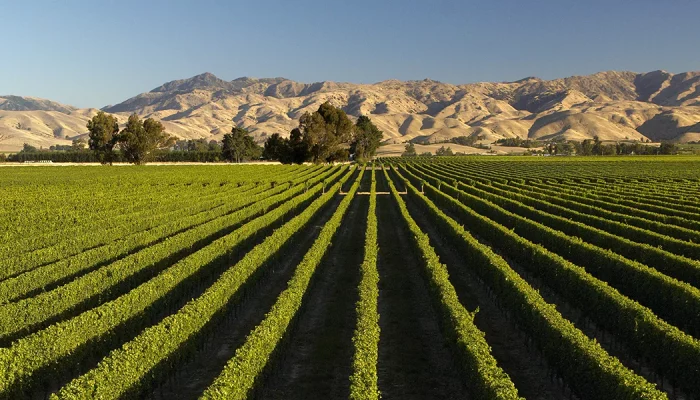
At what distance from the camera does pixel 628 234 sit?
933 inches

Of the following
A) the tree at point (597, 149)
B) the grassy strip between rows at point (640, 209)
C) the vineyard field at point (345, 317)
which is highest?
the tree at point (597, 149)

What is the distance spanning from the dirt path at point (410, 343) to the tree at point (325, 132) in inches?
3424

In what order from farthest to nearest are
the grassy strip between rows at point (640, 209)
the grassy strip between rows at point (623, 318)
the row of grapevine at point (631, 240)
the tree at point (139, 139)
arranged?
the tree at point (139, 139), the grassy strip between rows at point (640, 209), the row of grapevine at point (631, 240), the grassy strip between rows at point (623, 318)

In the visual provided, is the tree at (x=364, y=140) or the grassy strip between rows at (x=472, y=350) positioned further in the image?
the tree at (x=364, y=140)

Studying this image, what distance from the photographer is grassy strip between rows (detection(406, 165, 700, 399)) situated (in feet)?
34.0

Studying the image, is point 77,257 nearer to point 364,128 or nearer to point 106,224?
point 106,224

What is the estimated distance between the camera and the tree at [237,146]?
493 ft

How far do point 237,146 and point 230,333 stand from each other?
141 meters

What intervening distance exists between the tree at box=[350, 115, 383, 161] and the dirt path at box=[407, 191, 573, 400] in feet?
406

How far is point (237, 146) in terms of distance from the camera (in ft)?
494

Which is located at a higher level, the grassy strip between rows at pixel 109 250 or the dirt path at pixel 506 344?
the grassy strip between rows at pixel 109 250

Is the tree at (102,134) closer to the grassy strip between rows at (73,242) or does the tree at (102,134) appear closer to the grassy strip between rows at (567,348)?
the grassy strip between rows at (73,242)

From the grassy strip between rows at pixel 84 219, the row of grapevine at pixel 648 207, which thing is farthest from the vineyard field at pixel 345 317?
the row of grapevine at pixel 648 207

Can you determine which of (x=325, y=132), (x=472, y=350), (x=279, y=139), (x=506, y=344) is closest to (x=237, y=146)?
(x=279, y=139)
